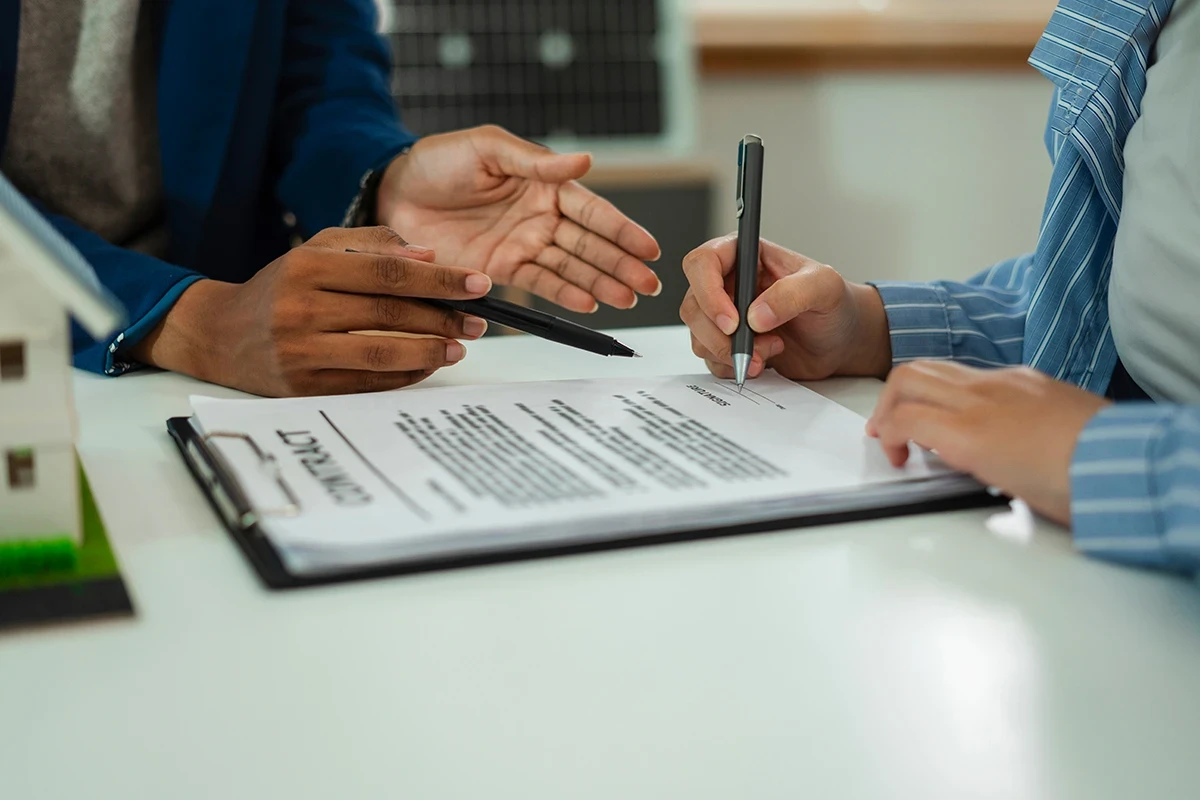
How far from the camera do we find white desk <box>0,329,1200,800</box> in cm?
31

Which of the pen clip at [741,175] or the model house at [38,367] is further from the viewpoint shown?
the pen clip at [741,175]

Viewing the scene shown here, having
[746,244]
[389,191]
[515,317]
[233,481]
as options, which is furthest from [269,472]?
[389,191]

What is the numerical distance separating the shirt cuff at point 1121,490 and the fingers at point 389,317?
0.37 metres

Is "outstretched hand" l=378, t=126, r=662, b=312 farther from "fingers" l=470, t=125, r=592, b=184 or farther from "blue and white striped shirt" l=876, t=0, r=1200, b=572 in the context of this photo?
"blue and white striped shirt" l=876, t=0, r=1200, b=572

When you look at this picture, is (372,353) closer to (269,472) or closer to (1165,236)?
(269,472)

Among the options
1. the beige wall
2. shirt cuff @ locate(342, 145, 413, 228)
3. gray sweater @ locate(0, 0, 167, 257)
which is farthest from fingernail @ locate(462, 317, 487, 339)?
the beige wall

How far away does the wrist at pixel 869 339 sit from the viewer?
2.55 feet

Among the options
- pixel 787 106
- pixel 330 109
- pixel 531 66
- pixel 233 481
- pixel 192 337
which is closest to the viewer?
pixel 233 481

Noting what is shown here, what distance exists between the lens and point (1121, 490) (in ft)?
1.46

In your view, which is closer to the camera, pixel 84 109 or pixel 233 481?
pixel 233 481

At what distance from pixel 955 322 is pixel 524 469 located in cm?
46

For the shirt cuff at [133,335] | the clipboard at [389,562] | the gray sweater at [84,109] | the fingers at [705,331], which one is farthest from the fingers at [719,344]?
the gray sweater at [84,109]

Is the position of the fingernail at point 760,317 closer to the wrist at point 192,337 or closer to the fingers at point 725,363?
the fingers at point 725,363

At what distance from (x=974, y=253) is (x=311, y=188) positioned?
1996 mm
